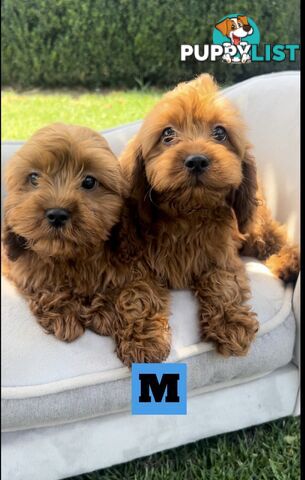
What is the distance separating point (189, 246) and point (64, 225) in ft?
1.63

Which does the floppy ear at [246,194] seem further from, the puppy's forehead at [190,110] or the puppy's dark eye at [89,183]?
the puppy's dark eye at [89,183]

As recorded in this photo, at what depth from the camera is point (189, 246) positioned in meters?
A: 2.07

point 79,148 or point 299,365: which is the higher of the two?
point 79,148

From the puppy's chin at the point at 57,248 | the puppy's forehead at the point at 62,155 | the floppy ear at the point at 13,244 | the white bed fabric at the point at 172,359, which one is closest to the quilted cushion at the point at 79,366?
the white bed fabric at the point at 172,359

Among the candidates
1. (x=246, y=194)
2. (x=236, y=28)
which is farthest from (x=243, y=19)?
(x=246, y=194)

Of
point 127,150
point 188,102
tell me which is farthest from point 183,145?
point 127,150

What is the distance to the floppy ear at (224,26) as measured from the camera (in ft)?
6.08

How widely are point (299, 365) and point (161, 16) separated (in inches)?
54.9

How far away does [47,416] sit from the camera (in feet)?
6.34

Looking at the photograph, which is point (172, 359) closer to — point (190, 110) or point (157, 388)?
point (157, 388)

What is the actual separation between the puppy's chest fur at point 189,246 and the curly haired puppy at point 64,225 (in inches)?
6.3

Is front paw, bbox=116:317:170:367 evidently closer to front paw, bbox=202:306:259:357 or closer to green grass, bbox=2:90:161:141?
front paw, bbox=202:306:259:357
